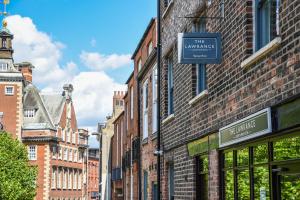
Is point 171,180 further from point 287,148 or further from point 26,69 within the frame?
point 26,69

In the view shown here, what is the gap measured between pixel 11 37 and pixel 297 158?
82008 mm

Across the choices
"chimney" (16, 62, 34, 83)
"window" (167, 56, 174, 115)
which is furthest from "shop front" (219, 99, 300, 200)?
"chimney" (16, 62, 34, 83)

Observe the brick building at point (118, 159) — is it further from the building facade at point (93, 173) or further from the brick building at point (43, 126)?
the building facade at point (93, 173)

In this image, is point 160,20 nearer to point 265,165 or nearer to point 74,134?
point 265,165

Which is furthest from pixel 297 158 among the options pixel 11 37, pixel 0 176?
pixel 11 37

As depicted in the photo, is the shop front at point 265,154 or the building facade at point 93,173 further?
the building facade at point 93,173

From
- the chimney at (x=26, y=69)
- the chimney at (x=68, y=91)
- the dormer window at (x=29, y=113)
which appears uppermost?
the chimney at (x=26, y=69)

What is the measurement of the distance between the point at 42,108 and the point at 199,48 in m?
80.6

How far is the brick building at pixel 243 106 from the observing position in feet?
26.7

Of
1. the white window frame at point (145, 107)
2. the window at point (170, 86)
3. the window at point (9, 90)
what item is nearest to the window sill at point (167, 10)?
the window at point (170, 86)

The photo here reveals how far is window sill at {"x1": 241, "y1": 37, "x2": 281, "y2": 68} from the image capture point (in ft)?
27.5

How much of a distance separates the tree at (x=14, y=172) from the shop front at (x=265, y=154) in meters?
41.3

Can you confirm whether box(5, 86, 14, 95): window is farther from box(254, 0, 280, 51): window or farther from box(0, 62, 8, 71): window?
box(254, 0, 280, 51): window

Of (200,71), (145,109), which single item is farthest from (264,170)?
(145,109)
